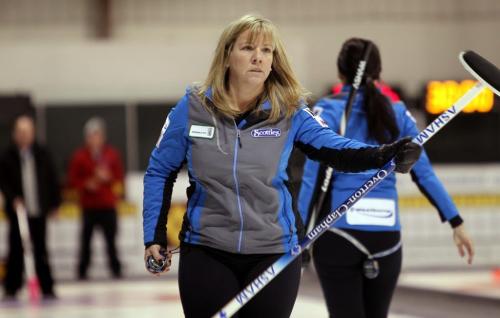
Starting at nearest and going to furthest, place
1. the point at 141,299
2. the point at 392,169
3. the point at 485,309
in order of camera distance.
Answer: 1. the point at 392,169
2. the point at 485,309
3. the point at 141,299

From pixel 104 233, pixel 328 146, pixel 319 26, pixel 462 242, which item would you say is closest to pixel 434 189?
pixel 462 242

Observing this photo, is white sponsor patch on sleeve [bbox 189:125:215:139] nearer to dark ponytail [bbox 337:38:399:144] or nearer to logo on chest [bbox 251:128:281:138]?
logo on chest [bbox 251:128:281:138]

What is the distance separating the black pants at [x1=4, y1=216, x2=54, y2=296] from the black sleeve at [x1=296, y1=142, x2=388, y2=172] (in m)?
7.12

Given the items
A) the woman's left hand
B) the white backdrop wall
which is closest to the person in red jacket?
the white backdrop wall

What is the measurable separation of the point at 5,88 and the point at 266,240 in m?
10.5

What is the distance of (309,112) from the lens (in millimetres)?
3602

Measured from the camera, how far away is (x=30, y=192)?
10492 mm

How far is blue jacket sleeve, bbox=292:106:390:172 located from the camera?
347 centimetres

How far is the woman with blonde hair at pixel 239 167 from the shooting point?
11.3ft

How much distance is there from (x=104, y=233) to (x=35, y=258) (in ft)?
6.08

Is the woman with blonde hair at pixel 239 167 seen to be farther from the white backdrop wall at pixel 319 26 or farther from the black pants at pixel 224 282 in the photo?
the white backdrop wall at pixel 319 26

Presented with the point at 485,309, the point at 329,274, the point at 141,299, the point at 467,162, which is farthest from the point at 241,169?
the point at 467,162

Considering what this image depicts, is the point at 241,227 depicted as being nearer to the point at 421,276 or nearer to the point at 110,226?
the point at 421,276

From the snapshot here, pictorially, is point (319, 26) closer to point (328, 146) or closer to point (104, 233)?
point (104, 233)
